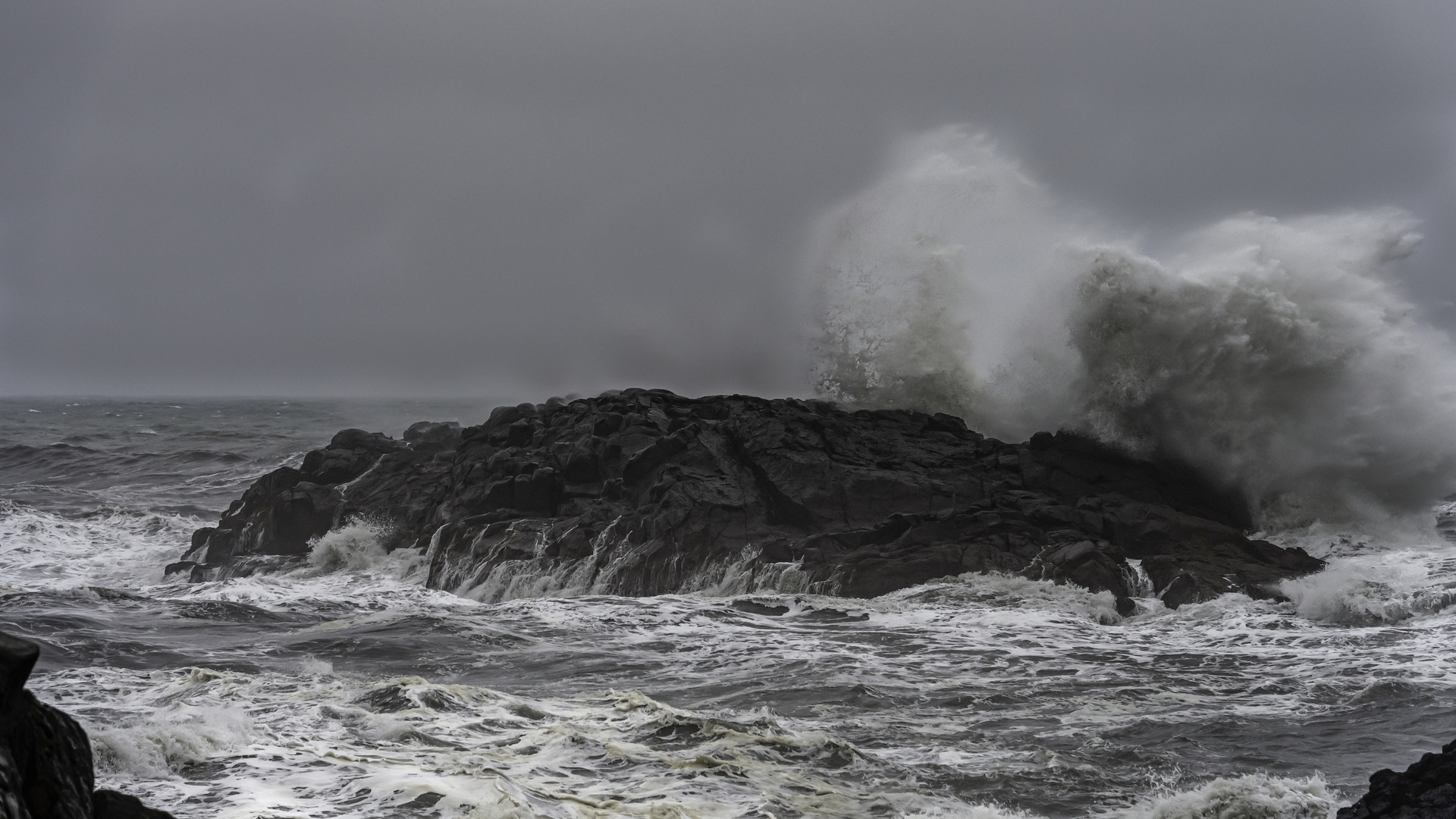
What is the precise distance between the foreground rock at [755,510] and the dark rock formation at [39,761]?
10.9m

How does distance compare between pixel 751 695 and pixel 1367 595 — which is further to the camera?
pixel 1367 595

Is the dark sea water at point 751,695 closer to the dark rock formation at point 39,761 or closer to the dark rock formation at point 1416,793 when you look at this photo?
the dark rock formation at point 1416,793

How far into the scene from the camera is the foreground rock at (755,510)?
605 inches

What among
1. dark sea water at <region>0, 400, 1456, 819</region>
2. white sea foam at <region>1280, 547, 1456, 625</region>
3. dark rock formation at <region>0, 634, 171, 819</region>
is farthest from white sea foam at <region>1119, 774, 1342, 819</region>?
white sea foam at <region>1280, 547, 1456, 625</region>

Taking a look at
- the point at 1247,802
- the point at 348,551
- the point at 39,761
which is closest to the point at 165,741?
the point at 39,761

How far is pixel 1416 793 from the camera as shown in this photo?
18.7ft

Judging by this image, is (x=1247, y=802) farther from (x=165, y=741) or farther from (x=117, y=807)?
(x=165, y=741)

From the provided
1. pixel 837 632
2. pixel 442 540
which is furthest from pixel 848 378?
pixel 837 632

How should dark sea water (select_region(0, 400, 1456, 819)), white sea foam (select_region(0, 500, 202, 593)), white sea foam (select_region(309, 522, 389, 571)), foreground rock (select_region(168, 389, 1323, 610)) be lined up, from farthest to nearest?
white sea foam (select_region(0, 500, 202, 593))
white sea foam (select_region(309, 522, 389, 571))
foreground rock (select_region(168, 389, 1323, 610))
dark sea water (select_region(0, 400, 1456, 819))

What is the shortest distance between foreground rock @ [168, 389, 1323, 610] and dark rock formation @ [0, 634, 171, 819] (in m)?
10.9

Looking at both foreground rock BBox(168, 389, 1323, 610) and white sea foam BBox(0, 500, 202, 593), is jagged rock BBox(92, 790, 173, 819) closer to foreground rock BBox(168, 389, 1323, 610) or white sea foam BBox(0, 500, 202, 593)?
foreground rock BBox(168, 389, 1323, 610)

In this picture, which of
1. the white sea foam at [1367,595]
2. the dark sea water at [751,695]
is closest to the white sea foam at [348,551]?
the dark sea water at [751,695]

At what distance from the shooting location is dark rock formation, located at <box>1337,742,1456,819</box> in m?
5.53

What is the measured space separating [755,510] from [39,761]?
12.8 m
